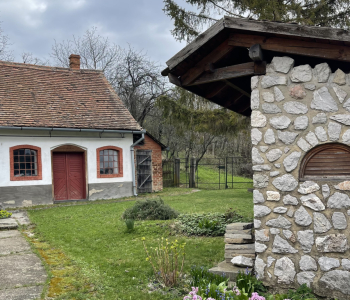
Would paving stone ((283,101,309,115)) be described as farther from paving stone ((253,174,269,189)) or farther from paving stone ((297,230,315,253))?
paving stone ((297,230,315,253))

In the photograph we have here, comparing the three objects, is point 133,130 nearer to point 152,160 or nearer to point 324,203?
point 152,160

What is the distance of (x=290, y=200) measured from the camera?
421 cm

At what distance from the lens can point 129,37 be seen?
2789 centimetres

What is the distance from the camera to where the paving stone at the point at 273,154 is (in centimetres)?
431

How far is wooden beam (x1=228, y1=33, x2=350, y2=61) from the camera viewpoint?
4004mm

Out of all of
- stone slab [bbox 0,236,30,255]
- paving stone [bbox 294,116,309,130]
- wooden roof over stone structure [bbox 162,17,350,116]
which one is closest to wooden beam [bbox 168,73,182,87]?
wooden roof over stone structure [bbox 162,17,350,116]

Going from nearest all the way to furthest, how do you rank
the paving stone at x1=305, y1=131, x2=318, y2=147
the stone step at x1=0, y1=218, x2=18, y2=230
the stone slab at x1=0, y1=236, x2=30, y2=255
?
the paving stone at x1=305, y1=131, x2=318, y2=147
the stone slab at x1=0, y1=236, x2=30, y2=255
the stone step at x1=0, y1=218, x2=18, y2=230

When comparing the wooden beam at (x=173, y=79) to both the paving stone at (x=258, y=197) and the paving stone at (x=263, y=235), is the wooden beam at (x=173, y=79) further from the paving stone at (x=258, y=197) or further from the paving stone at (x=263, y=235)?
the paving stone at (x=263, y=235)

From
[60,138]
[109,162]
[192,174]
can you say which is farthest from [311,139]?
[192,174]

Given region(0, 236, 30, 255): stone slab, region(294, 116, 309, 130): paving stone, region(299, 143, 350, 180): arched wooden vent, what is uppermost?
region(294, 116, 309, 130): paving stone

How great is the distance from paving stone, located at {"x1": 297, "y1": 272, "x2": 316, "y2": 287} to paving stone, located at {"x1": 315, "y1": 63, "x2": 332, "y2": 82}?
226 centimetres

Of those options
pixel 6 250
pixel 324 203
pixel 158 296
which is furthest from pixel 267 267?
pixel 6 250

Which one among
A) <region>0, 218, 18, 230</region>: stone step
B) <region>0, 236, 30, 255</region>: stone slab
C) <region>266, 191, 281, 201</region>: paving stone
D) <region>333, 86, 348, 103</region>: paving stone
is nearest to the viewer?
<region>333, 86, 348, 103</region>: paving stone

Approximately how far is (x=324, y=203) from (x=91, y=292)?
3.05 m
